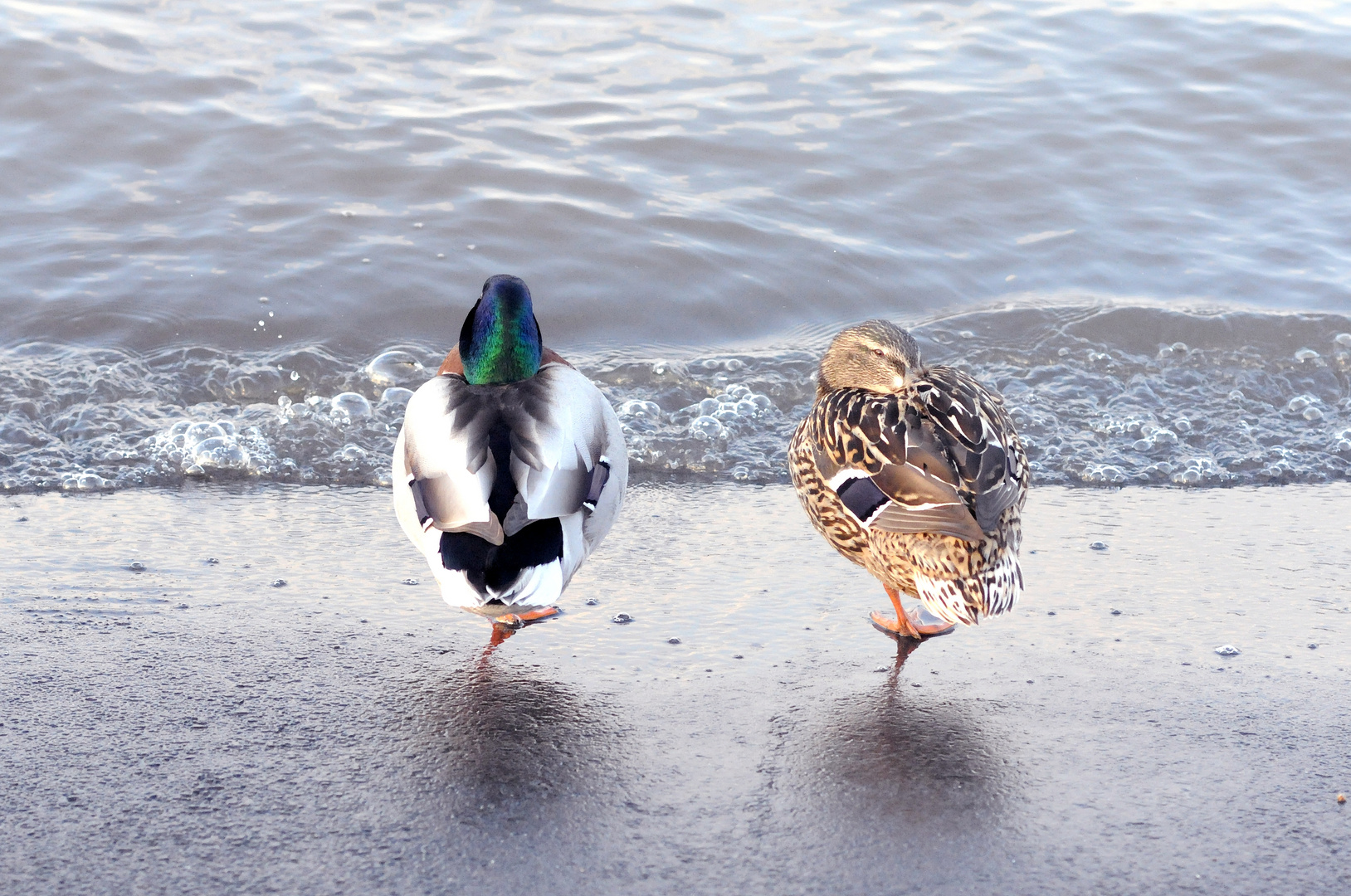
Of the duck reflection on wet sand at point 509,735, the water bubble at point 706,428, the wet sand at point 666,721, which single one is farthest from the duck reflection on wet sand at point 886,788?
the water bubble at point 706,428

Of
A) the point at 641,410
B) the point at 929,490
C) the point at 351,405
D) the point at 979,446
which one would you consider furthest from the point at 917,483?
the point at 351,405

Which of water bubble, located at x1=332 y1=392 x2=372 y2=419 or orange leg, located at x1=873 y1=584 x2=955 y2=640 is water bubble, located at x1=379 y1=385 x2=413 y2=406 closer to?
water bubble, located at x1=332 y1=392 x2=372 y2=419

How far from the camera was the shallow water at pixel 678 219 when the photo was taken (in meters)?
5.73

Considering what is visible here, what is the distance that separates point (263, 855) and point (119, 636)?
1202mm

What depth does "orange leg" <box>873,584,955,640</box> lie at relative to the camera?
3.67 metres

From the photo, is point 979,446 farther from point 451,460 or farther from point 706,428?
point 706,428

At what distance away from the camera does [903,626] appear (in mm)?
3688

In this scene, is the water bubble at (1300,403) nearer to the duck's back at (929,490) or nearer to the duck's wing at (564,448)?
the duck's back at (929,490)

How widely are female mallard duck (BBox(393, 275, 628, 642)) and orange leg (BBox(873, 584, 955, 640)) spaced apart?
81 cm

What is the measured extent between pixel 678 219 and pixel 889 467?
4.76m

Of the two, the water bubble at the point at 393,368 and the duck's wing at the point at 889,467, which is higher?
the duck's wing at the point at 889,467

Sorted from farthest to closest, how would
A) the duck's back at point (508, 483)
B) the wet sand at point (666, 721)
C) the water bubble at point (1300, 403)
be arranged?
the water bubble at point (1300, 403) < the duck's back at point (508, 483) < the wet sand at point (666, 721)

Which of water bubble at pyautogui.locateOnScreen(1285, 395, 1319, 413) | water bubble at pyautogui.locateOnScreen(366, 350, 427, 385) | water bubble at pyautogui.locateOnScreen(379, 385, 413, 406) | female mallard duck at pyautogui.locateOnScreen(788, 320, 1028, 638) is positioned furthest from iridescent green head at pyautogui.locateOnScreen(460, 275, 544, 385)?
water bubble at pyautogui.locateOnScreen(1285, 395, 1319, 413)

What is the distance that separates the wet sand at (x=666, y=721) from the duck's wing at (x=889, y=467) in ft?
1.36
